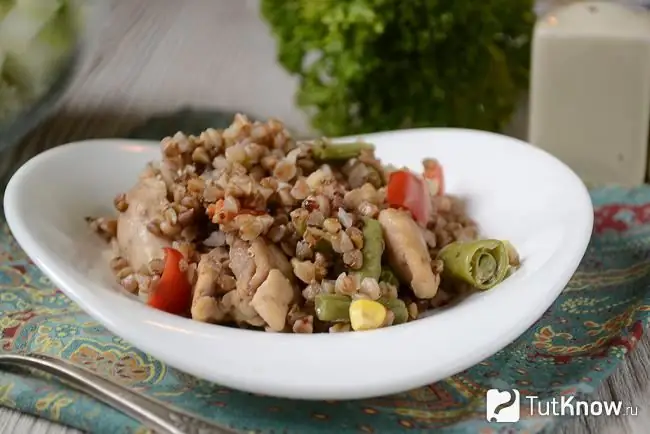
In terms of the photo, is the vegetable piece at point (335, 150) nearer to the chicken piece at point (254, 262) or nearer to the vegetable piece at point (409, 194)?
the vegetable piece at point (409, 194)

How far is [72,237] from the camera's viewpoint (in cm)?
154

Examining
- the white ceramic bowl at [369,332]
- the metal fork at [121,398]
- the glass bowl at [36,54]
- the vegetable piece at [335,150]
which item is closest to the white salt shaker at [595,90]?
the white ceramic bowl at [369,332]

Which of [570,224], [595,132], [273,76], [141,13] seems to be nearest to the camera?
[570,224]

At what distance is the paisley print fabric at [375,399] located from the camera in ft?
3.91

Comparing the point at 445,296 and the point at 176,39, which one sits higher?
the point at 445,296

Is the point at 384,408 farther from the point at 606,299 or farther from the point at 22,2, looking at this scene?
the point at 22,2

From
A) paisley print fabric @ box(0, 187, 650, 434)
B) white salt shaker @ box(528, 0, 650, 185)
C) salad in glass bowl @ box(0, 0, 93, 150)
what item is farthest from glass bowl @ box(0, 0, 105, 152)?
white salt shaker @ box(528, 0, 650, 185)

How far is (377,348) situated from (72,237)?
0.66m

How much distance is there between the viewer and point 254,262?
132 cm

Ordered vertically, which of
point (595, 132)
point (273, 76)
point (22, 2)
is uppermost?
point (22, 2)

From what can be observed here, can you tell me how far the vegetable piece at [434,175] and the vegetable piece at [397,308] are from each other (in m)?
0.40

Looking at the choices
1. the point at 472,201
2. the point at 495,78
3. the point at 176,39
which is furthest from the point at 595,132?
the point at 176,39

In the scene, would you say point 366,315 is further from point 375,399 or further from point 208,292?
point 208,292

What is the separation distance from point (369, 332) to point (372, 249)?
0.64 ft
